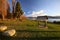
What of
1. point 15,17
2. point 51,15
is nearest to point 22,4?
point 15,17

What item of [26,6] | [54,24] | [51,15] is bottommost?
[54,24]

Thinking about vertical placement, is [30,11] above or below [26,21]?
above

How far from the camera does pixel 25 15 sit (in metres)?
7.95

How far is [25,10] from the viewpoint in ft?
25.9

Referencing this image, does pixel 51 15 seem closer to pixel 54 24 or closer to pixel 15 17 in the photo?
pixel 54 24

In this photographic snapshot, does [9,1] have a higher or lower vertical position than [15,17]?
higher

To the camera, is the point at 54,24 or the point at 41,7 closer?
the point at 41,7

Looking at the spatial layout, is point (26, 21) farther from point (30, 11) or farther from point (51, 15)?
point (51, 15)

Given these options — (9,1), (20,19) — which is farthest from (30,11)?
(9,1)

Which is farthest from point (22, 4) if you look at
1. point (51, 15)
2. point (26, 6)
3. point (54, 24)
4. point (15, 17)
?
point (54, 24)

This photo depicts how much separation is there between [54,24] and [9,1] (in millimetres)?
3119

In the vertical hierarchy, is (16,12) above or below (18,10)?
below

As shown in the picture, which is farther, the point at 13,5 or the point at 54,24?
the point at 54,24

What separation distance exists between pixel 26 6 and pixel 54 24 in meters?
2.19
